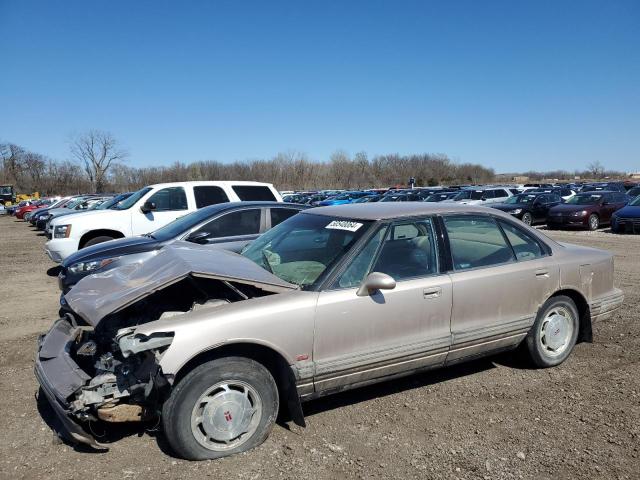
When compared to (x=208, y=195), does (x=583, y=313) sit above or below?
below

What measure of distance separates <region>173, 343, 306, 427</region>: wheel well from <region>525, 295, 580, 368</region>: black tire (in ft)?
7.77

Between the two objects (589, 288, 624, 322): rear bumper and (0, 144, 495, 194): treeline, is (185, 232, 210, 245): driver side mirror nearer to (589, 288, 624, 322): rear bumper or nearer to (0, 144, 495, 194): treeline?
(589, 288, 624, 322): rear bumper

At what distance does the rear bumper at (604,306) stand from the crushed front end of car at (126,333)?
3.19m

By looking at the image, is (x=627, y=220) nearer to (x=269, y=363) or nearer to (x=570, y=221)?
(x=570, y=221)

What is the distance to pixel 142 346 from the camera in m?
2.81

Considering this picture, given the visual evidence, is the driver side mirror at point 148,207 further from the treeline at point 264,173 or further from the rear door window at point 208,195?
the treeline at point 264,173

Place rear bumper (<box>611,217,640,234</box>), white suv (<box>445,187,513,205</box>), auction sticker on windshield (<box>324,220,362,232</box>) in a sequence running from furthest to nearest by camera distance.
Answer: white suv (<box>445,187,513,205</box>), rear bumper (<box>611,217,640,234</box>), auction sticker on windshield (<box>324,220,362,232</box>)

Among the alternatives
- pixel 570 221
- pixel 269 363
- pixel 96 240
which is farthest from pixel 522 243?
pixel 570 221

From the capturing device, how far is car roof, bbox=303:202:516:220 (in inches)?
155

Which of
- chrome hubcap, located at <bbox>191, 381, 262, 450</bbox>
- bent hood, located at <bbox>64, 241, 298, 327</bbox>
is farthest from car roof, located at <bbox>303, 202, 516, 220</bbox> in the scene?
chrome hubcap, located at <bbox>191, 381, 262, 450</bbox>

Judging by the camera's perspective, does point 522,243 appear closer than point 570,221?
Yes

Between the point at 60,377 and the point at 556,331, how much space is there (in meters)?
4.20

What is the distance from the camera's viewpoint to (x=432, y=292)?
12.0ft

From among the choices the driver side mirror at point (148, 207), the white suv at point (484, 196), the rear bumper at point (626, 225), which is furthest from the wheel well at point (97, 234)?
the white suv at point (484, 196)
